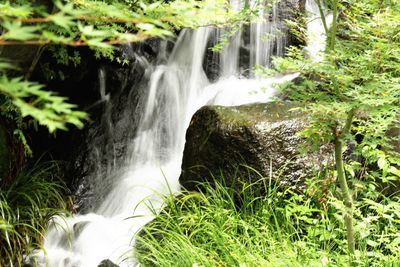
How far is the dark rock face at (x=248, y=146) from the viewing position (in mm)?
3971

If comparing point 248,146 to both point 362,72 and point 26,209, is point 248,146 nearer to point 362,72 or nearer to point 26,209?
point 362,72

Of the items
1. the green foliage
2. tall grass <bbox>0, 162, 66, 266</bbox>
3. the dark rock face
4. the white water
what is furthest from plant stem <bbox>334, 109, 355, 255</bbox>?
tall grass <bbox>0, 162, 66, 266</bbox>

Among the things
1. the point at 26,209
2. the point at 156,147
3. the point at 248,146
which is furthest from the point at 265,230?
the point at 156,147

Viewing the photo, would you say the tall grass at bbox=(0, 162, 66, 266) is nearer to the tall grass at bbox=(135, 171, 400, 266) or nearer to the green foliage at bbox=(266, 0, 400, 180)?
the tall grass at bbox=(135, 171, 400, 266)

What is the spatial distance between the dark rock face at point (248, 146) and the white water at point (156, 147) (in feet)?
1.07

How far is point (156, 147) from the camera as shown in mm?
6285

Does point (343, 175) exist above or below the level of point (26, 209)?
above

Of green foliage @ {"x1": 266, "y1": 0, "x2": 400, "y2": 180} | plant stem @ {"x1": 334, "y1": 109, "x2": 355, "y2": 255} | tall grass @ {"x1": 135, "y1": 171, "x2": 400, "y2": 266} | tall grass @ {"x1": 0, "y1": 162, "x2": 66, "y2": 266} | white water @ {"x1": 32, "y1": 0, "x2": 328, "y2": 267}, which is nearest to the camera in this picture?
green foliage @ {"x1": 266, "y1": 0, "x2": 400, "y2": 180}

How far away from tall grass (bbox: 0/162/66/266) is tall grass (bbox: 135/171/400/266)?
1.34 m

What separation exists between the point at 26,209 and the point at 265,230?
9.32 feet

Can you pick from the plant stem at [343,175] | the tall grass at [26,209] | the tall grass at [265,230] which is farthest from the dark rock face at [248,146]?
the tall grass at [26,209]

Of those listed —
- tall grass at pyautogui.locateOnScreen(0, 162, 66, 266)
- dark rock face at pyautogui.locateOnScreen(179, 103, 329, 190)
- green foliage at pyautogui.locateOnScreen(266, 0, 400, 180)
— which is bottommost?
tall grass at pyautogui.locateOnScreen(0, 162, 66, 266)

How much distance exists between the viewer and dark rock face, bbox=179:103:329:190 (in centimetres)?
397

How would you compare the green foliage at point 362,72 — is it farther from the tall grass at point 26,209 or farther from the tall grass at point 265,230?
the tall grass at point 26,209
